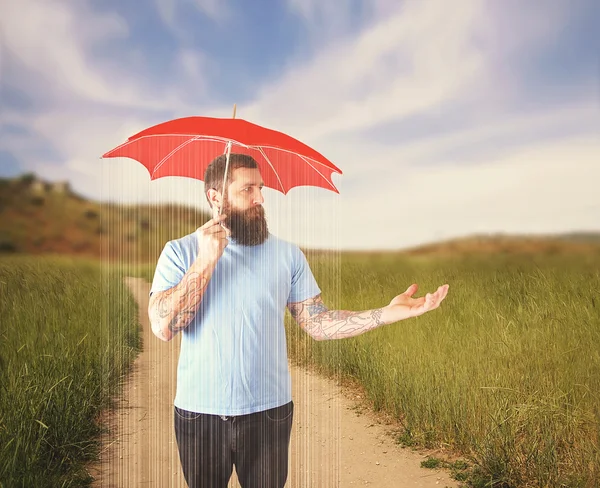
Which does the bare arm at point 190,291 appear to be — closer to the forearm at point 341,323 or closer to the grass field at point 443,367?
the forearm at point 341,323

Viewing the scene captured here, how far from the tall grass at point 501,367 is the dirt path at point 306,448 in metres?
0.29

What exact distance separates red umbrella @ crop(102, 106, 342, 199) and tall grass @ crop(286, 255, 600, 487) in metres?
2.21

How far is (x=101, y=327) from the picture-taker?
5.42m

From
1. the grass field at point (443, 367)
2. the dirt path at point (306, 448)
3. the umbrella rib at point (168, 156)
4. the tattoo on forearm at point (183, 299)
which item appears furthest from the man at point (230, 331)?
the dirt path at point (306, 448)

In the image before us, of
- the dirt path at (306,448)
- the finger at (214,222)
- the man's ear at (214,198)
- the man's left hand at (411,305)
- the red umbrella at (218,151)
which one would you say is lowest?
the dirt path at (306,448)

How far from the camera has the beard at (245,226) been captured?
231 cm

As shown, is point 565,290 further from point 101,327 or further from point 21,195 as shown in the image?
point 21,195

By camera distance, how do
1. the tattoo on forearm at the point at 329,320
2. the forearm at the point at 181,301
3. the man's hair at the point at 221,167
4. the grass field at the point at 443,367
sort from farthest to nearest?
1. the grass field at the point at 443,367
2. the tattoo on forearm at the point at 329,320
3. the man's hair at the point at 221,167
4. the forearm at the point at 181,301

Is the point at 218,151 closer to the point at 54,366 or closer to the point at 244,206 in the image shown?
the point at 244,206

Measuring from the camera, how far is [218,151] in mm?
2729

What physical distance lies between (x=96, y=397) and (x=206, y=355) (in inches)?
125

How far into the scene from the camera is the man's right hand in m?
2.09

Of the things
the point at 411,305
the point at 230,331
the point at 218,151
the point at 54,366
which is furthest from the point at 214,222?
the point at 54,366

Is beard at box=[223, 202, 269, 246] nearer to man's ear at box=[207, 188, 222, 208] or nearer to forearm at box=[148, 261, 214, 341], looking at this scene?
man's ear at box=[207, 188, 222, 208]
